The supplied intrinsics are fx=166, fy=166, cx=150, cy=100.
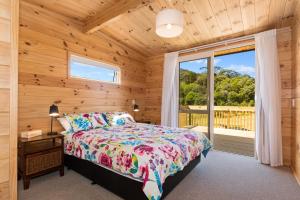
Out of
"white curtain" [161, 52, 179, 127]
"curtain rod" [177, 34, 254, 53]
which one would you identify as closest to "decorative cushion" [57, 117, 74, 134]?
"white curtain" [161, 52, 179, 127]

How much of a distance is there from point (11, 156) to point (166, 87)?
355cm

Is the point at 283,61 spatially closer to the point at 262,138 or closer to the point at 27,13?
the point at 262,138

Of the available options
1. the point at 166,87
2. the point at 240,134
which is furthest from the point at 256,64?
the point at 240,134

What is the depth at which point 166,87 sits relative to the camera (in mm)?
4445

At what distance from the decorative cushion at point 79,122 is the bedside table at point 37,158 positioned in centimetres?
33

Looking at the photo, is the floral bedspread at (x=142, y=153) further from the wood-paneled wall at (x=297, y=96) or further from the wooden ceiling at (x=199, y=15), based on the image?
the wooden ceiling at (x=199, y=15)

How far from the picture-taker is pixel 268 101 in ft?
9.99

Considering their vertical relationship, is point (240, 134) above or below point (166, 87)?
below

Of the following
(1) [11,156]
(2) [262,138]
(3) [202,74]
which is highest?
(3) [202,74]

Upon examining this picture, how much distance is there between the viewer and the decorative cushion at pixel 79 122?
111 inches

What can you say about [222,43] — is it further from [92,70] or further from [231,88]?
[92,70]

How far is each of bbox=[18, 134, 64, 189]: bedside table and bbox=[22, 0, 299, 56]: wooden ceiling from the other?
2247 millimetres

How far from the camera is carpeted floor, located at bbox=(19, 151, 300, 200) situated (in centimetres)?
198

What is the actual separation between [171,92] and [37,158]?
3.17 m
